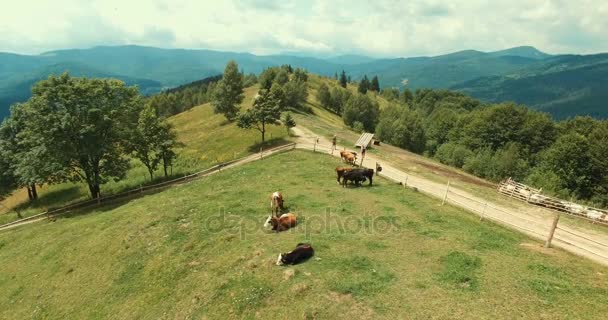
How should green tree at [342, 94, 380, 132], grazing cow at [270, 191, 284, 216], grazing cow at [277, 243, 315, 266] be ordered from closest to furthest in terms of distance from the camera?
1. grazing cow at [277, 243, 315, 266]
2. grazing cow at [270, 191, 284, 216]
3. green tree at [342, 94, 380, 132]

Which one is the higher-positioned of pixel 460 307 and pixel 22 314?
pixel 460 307

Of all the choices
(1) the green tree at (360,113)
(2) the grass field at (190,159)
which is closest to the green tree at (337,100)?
(1) the green tree at (360,113)

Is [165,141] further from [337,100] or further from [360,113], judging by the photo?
[337,100]

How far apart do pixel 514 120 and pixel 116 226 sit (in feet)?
288

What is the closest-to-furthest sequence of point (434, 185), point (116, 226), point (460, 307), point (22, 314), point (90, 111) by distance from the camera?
point (460, 307) → point (22, 314) → point (116, 226) → point (434, 185) → point (90, 111)

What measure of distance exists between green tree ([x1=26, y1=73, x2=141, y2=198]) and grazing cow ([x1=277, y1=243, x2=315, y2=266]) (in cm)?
3241

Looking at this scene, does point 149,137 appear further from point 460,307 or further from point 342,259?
point 460,307

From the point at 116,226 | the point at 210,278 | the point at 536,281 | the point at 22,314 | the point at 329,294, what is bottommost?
the point at 22,314

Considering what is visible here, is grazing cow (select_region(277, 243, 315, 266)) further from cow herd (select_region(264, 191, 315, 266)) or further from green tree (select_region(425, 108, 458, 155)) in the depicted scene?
green tree (select_region(425, 108, 458, 155))

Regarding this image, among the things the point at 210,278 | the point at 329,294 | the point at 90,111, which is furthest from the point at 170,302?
the point at 90,111

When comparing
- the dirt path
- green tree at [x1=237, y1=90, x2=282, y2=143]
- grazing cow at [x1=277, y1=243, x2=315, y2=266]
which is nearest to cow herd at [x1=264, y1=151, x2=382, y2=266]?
grazing cow at [x1=277, y1=243, x2=315, y2=266]

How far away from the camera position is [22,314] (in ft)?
71.3

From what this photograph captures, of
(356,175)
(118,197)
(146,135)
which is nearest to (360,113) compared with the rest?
(146,135)

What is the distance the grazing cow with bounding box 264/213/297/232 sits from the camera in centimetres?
2293
